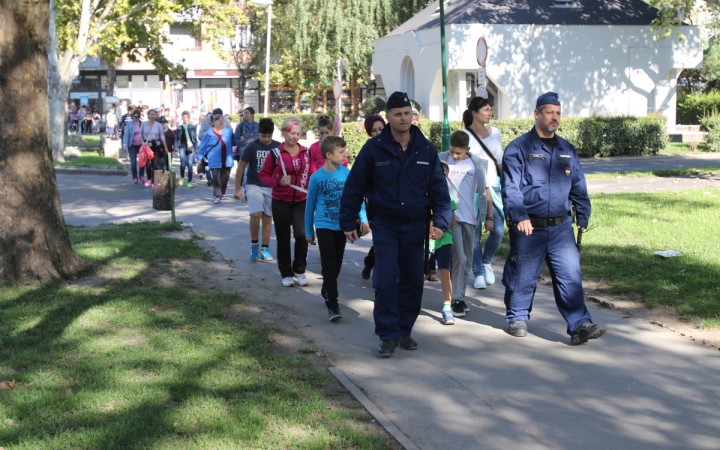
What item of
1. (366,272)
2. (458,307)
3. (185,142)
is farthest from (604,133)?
(458,307)

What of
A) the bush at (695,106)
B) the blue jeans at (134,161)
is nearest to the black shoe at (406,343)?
the blue jeans at (134,161)

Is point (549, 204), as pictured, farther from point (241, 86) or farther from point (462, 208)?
point (241, 86)

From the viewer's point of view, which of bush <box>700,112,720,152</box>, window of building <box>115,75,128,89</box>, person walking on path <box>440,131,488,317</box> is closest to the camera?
person walking on path <box>440,131,488,317</box>

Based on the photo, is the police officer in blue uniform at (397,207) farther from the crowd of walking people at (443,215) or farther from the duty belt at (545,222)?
the duty belt at (545,222)

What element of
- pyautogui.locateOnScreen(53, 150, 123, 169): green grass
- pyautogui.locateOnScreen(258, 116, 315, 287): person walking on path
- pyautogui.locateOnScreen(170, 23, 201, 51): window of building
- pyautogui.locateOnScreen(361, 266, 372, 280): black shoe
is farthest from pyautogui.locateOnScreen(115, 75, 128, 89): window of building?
pyautogui.locateOnScreen(361, 266, 372, 280): black shoe

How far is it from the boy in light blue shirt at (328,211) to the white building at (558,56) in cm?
2356

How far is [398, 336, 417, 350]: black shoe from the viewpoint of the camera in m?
6.55

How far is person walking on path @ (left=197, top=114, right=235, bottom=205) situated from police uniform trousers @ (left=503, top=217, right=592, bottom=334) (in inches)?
408

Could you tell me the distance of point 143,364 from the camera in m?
5.74

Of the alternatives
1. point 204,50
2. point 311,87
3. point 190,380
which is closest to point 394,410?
point 190,380

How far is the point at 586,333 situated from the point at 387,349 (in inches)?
61.0

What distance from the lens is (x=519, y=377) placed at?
5840 mm

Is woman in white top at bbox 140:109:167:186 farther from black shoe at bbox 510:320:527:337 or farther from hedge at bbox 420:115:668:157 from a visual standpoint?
black shoe at bbox 510:320:527:337

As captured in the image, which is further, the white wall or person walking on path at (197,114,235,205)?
the white wall
